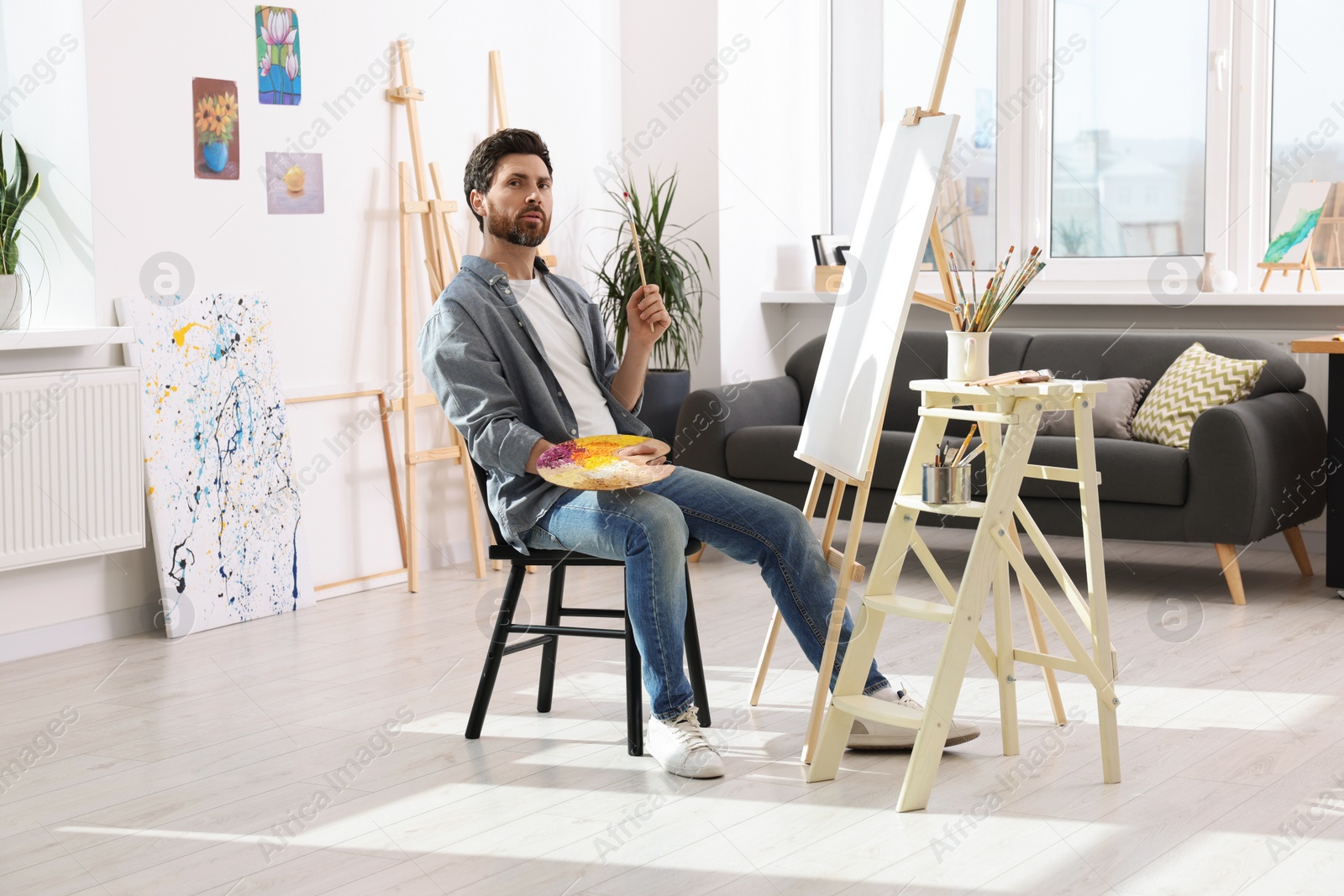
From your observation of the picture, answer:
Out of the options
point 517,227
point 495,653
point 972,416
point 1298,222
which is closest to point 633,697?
point 495,653

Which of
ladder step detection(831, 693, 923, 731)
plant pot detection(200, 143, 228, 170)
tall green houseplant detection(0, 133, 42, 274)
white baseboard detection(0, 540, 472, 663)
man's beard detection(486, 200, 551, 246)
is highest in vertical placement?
plant pot detection(200, 143, 228, 170)

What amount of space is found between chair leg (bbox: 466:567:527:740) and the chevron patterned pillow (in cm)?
228

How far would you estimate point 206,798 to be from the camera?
2.58 metres

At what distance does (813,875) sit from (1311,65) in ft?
12.5

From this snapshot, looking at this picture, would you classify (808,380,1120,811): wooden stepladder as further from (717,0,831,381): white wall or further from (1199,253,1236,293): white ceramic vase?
(717,0,831,381): white wall

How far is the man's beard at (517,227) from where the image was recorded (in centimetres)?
289

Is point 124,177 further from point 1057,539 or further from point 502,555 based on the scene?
point 1057,539

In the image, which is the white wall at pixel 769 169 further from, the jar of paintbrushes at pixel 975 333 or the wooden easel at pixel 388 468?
the jar of paintbrushes at pixel 975 333

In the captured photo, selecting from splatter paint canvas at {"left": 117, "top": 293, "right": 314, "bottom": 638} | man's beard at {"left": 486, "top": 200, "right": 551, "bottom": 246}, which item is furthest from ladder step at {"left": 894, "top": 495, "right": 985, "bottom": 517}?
splatter paint canvas at {"left": 117, "top": 293, "right": 314, "bottom": 638}

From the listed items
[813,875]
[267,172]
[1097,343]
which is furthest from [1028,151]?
[813,875]

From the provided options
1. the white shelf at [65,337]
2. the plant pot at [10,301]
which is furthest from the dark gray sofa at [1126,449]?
the plant pot at [10,301]

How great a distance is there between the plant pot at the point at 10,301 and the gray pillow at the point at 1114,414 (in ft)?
9.88

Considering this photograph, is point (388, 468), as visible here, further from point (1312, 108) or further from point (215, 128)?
point (1312, 108)

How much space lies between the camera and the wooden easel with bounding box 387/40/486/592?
4523 mm
